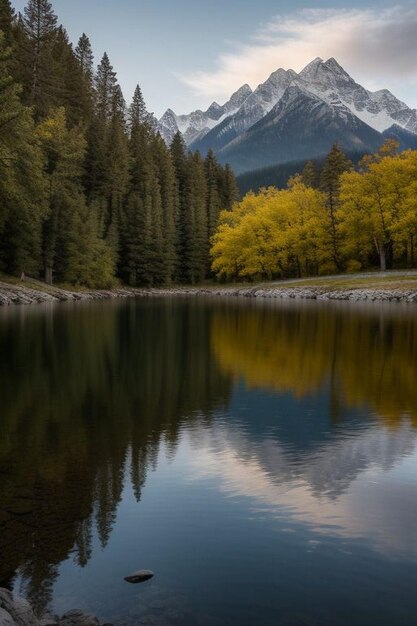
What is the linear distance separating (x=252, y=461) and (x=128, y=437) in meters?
2.82

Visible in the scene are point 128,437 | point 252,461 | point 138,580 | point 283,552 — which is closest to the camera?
point 138,580

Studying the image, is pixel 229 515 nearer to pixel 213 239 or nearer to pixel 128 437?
pixel 128 437

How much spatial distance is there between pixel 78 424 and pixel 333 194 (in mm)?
79632

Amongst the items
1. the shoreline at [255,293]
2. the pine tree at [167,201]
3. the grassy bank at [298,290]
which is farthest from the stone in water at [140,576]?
the pine tree at [167,201]

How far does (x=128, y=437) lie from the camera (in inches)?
471

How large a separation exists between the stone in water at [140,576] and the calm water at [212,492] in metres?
0.12

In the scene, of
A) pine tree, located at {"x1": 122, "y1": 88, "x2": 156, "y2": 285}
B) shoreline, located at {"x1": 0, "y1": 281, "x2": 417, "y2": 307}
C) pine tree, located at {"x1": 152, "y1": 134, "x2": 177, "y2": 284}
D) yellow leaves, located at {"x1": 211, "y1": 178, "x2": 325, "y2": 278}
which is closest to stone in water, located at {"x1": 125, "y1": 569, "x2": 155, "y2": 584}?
shoreline, located at {"x1": 0, "y1": 281, "x2": 417, "y2": 307}

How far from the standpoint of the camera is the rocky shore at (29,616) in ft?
17.4

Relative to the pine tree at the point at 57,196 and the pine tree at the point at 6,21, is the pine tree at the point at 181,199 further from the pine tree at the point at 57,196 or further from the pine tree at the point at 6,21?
the pine tree at the point at 6,21

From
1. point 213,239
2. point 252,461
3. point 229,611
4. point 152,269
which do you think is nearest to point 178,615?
point 229,611

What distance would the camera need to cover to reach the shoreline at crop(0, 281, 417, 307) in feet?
190

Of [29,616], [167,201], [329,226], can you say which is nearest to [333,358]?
[29,616]

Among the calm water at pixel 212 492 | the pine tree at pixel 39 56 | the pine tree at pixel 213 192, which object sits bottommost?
the calm water at pixel 212 492

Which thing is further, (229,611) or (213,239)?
(213,239)
